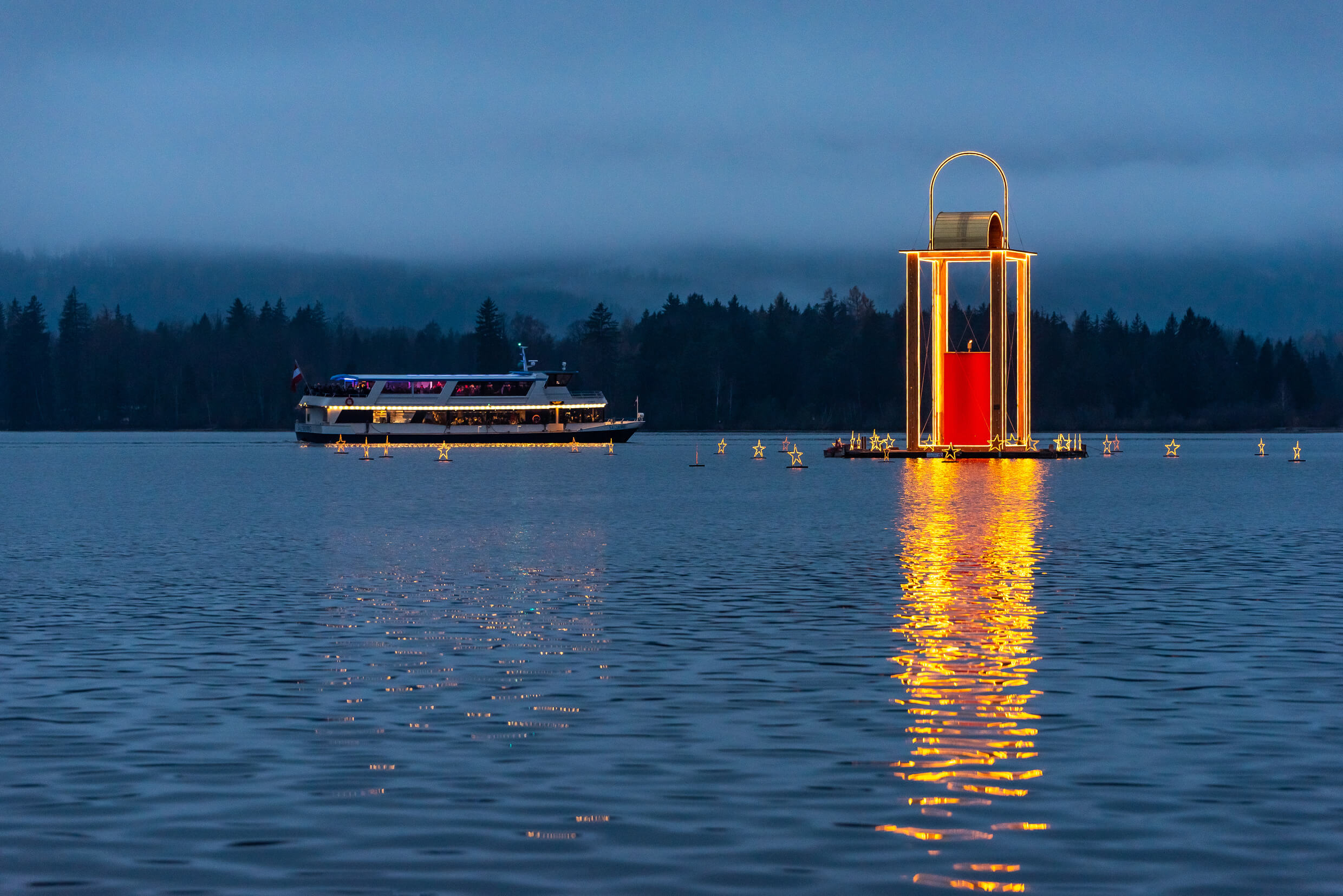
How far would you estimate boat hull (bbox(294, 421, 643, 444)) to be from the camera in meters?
188

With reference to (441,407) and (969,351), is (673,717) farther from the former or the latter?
(441,407)

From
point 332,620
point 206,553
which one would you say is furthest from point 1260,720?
point 206,553

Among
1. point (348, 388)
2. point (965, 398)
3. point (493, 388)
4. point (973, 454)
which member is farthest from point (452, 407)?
point (965, 398)

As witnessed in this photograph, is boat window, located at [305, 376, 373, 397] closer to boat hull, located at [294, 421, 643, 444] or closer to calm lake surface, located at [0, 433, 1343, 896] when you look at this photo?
boat hull, located at [294, 421, 643, 444]

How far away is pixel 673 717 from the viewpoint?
20.4 metres

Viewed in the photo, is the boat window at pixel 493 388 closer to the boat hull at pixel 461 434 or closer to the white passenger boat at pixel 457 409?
the white passenger boat at pixel 457 409

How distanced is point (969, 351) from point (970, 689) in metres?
104

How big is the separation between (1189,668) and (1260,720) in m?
4.47

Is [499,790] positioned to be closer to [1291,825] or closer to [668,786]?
[668,786]

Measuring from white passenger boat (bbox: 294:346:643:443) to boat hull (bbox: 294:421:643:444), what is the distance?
81mm

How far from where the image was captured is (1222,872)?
511 inches

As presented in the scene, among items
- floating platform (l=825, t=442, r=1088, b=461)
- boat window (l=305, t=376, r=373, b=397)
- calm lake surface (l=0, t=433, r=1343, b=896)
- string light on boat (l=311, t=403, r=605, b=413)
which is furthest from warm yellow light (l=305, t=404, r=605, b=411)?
calm lake surface (l=0, t=433, r=1343, b=896)

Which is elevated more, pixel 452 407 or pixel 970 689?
pixel 452 407

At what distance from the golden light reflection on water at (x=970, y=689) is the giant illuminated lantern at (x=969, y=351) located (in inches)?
2558
